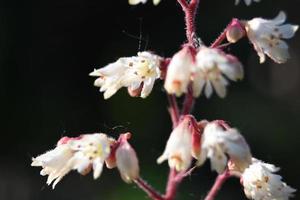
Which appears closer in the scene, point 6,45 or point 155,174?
point 155,174

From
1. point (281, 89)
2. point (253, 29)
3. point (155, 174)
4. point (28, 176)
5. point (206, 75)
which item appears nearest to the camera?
point (206, 75)

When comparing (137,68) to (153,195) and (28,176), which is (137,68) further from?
(28,176)

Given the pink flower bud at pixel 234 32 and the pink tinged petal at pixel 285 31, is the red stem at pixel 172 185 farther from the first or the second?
the pink tinged petal at pixel 285 31

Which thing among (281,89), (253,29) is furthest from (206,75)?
(281,89)

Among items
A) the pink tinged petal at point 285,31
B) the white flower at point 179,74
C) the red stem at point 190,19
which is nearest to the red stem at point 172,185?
the white flower at point 179,74

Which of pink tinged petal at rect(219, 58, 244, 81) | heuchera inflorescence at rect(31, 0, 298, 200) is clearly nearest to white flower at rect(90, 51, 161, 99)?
heuchera inflorescence at rect(31, 0, 298, 200)

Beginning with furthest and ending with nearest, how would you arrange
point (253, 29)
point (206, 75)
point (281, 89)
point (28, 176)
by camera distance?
point (281, 89), point (28, 176), point (253, 29), point (206, 75)

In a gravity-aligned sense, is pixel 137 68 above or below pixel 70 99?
above

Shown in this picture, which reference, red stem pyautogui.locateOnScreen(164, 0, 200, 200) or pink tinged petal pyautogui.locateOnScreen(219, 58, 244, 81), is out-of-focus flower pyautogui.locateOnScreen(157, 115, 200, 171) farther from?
pink tinged petal pyautogui.locateOnScreen(219, 58, 244, 81)

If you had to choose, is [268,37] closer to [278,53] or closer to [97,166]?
[278,53]
